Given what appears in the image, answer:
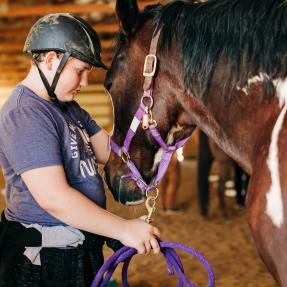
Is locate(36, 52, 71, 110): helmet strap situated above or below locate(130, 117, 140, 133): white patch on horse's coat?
above

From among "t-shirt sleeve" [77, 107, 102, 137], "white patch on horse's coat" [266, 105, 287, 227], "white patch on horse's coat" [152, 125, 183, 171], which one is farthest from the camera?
"t-shirt sleeve" [77, 107, 102, 137]

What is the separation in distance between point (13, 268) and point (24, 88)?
51 centimetres

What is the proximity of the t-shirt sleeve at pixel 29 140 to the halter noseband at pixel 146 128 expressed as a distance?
0.80 ft

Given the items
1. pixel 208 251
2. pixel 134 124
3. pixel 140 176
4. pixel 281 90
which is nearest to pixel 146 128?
pixel 134 124

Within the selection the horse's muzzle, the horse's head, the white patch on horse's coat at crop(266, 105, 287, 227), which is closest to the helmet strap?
the horse's head

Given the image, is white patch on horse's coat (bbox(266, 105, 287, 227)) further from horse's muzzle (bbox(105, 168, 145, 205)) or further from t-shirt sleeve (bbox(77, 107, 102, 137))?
t-shirt sleeve (bbox(77, 107, 102, 137))

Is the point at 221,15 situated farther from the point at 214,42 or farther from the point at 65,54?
the point at 65,54

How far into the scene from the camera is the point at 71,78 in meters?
1.36

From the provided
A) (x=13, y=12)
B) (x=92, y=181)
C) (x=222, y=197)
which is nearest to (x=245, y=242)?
(x=222, y=197)

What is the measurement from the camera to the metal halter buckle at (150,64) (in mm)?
1348

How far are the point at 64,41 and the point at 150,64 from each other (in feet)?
0.79

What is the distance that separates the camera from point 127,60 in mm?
1416

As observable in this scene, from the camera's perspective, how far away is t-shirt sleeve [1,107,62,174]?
1255mm

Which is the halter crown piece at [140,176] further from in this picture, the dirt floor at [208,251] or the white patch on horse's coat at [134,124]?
the dirt floor at [208,251]
